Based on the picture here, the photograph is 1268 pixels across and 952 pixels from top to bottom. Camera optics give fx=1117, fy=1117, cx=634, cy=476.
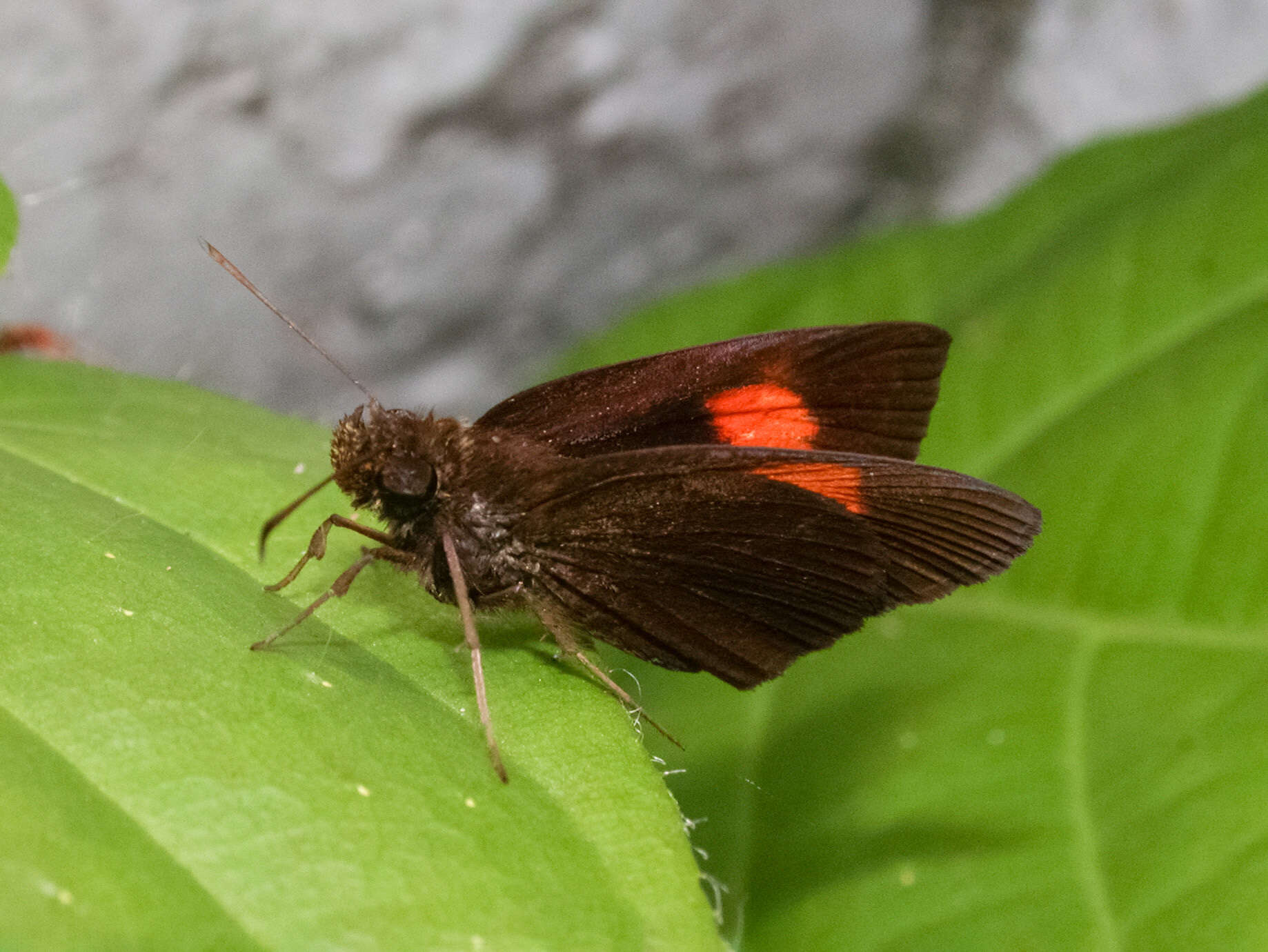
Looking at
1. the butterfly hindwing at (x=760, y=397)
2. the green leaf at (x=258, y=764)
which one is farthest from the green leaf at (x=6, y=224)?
the butterfly hindwing at (x=760, y=397)

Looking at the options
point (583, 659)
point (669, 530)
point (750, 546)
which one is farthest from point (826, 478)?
point (583, 659)

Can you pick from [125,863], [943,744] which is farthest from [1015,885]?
[125,863]

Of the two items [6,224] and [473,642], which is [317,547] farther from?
[6,224]

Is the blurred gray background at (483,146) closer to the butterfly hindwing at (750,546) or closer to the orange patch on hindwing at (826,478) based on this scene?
the butterfly hindwing at (750,546)

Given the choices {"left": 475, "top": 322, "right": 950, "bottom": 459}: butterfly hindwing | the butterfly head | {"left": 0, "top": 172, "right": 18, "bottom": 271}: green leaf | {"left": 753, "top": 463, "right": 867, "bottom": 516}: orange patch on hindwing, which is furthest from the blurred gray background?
{"left": 753, "top": 463, "right": 867, "bottom": 516}: orange patch on hindwing

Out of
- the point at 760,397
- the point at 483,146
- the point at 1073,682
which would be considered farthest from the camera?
the point at 483,146

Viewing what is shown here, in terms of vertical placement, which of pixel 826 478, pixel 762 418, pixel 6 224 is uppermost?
pixel 6 224

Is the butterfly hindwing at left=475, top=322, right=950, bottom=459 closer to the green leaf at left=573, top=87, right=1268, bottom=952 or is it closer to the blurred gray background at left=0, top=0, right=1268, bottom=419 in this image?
the green leaf at left=573, top=87, right=1268, bottom=952
